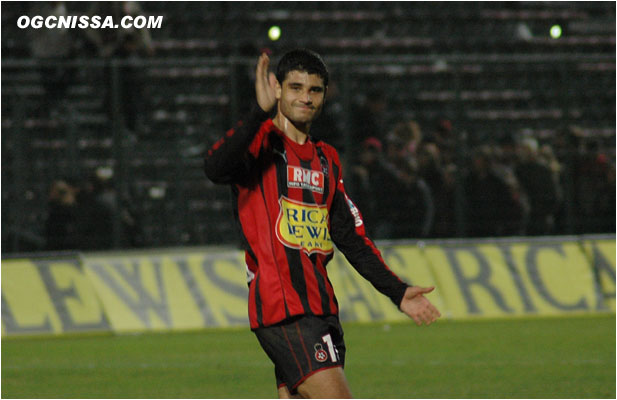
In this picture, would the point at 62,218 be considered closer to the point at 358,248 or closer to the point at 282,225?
the point at 358,248

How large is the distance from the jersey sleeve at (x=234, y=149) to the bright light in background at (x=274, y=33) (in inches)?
518

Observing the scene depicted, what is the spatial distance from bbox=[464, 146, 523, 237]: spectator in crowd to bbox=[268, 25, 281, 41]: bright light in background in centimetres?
398

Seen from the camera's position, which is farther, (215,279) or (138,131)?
(138,131)

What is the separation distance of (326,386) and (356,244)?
2.66 ft

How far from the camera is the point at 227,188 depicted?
50.5ft

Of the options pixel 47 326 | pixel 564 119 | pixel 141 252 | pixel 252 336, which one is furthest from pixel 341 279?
pixel 564 119

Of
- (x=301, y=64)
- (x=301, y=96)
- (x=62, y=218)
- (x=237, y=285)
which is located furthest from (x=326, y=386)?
(x=62, y=218)

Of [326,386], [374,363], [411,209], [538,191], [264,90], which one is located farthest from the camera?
[538,191]

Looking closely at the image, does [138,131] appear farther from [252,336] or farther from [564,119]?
[564,119]

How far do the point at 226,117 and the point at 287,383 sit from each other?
10.0m

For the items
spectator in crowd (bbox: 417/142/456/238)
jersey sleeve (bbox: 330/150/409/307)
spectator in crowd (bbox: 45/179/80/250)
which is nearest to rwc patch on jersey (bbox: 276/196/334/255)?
jersey sleeve (bbox: 330/150/409/307)

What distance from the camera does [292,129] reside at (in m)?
4.99

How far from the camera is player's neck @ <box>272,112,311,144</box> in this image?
16.3 ft

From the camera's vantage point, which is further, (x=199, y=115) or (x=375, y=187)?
(x=199, y=115)
